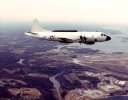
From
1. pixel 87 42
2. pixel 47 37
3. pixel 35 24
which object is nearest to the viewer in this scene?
pixel 87 42

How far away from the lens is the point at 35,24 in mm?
87750

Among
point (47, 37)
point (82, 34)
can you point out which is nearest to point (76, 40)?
point (82, 34)

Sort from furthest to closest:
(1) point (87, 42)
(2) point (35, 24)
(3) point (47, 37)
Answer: (2) point (35, 24) < (3) point (47, 37) < (1) point (87, 42)

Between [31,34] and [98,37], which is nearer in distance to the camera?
[98,37]

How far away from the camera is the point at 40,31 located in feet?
288

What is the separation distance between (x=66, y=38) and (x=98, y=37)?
902 cm

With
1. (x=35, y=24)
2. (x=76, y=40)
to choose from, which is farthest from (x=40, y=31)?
(x=76, y=40)

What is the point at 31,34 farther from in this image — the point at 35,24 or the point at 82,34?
the point at 82,34

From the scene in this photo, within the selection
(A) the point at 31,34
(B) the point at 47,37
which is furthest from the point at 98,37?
(A) the point at 31,34

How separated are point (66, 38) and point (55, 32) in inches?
176

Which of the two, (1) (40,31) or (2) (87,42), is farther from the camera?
(1) (40,31)

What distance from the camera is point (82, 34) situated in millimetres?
76562

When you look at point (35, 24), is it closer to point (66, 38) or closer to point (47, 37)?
point (47, 37)

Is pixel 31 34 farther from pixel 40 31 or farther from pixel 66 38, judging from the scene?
pixel 66 38
